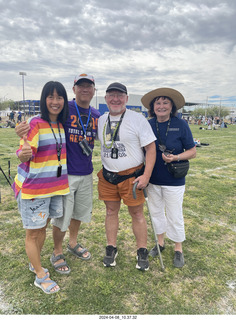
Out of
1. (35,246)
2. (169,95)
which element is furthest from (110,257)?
(169,95)

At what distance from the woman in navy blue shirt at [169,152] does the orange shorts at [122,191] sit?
0.98 ft

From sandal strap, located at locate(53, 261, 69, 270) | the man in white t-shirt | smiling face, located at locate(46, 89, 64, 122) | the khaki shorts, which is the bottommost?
sandal strap, located at locate(53, 261, 69, 270)

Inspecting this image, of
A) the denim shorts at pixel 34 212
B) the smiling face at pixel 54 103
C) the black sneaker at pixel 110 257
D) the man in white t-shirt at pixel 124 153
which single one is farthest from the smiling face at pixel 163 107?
the black sneaker at pixel 110 257

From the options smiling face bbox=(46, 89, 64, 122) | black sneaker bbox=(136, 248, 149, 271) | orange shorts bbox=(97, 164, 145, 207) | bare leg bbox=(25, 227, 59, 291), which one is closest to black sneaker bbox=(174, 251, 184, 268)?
black sneaker bbox=(136, 248, 149, 271)

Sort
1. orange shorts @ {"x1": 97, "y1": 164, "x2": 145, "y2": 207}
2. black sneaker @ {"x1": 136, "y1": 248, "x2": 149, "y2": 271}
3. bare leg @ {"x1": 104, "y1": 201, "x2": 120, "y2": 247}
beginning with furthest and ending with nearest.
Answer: bare leg @ {"x1": 104, "y1": 201, "x2": 120, "y2": 247} → black sneaker @ {"x1": 136, "y1": 248, "x2": 149, "y2": 271} → orange shorts @ {"x1": 97, "y1": 164, "x2": 145, "y2": 207}

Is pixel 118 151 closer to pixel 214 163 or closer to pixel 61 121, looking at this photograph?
pixel 61 121

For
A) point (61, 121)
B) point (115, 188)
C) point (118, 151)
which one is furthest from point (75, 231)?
point (61, 121)

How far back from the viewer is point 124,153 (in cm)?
258

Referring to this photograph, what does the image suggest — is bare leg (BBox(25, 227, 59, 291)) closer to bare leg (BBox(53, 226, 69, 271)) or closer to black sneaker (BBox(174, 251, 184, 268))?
bare leg (BBox(53, 226, 69, 271))

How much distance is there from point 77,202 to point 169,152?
1.29m

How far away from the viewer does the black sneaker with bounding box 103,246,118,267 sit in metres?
2.82

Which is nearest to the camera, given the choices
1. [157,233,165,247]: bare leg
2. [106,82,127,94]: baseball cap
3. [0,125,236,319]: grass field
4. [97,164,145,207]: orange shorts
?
[0,125,236,319]: grass field

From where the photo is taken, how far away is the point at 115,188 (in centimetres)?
276

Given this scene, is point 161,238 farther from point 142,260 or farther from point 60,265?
point 60,265
